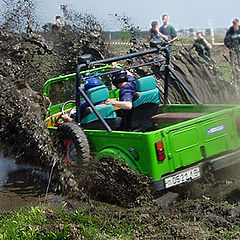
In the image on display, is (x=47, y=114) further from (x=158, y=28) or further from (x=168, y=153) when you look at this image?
(x=158, y=28)

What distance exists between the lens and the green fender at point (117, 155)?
17.6 feet

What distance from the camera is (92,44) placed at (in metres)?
11.9

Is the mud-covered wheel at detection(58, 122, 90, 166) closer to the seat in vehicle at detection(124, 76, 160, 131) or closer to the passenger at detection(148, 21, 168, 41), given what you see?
the seat in vehicle at detection(124, 76, 160, 131)

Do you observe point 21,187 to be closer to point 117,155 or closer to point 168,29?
point 117,155

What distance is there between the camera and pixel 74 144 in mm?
5977

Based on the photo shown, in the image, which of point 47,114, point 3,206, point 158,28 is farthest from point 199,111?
point 158,28

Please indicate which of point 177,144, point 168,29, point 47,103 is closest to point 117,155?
point 177,144

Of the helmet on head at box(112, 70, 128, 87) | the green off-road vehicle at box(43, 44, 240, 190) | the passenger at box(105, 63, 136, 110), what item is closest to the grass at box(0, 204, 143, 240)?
the green off-road vehicle at box(43, 44, 240, 190)

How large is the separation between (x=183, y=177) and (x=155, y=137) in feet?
2.04

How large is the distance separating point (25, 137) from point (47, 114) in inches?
39.1

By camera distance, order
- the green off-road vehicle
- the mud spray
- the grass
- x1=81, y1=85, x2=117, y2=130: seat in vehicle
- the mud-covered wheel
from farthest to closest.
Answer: x1=81, y1=85, x2=117, y2=130: seat in vehicle
the mud-covered wheel
the green off-road vehicle
the mud spray
the grass

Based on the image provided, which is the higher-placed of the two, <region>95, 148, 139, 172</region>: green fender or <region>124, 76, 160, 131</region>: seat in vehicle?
<region>124, 76, 160, 131</region>: seat in vehicle

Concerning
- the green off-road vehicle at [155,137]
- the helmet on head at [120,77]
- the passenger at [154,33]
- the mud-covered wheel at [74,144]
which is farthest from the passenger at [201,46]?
the mud-covered wheel at [74,144]

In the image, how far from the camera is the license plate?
527 cm
